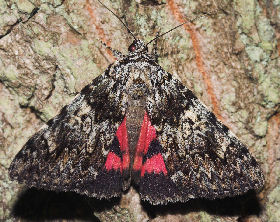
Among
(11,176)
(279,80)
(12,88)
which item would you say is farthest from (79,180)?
(279,80)

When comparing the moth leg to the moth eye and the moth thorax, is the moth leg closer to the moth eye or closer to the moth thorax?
the moth eye

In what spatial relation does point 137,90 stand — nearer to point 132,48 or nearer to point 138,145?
point 132,48

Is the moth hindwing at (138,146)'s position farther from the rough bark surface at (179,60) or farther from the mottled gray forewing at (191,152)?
the rough bark surface at (179,60)

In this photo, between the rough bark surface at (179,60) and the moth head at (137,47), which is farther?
the moth head at (137,47)

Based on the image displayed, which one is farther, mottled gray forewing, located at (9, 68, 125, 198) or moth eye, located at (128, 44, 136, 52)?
moth eye, located at (128, 44, 136, 52)

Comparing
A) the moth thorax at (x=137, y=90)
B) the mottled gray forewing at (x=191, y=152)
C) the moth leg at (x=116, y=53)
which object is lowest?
the mottled gray forewing at (x=191, y=152)

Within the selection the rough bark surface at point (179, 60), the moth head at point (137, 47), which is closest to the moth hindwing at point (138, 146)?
the moth head at point (137, 47)

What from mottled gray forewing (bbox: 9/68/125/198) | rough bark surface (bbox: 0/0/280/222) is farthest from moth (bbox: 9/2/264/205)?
rough bark surface (bbox: 0/0/280/222)

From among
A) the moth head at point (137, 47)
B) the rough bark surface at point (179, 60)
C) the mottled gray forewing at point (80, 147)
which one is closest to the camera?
the mottled gray forewing at point (80, 147)
